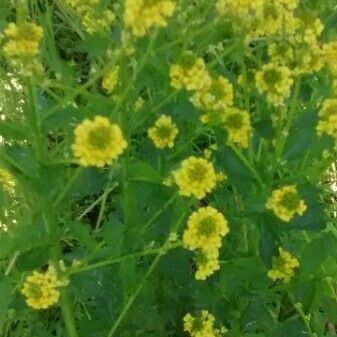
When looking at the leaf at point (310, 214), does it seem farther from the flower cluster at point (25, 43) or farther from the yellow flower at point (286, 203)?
the flower cluster at point (25, 43)

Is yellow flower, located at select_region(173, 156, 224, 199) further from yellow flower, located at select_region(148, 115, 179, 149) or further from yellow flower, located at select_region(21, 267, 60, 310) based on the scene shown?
yellow flower, located at select_region(21, 267, 60, 310)

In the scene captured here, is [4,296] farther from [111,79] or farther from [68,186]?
[111,79]

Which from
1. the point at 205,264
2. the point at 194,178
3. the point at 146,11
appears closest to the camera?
the point at 146,11

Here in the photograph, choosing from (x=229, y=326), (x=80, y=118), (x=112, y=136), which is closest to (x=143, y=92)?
(x=229, y=326)

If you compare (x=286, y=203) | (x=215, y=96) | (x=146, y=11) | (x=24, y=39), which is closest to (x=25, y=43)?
(x=24, y=39)

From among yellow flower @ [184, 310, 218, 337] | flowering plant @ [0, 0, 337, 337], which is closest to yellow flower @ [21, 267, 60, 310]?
flowering plant @ [0, 0, 337, 337]

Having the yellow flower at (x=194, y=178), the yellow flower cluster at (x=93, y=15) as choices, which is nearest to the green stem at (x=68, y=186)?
the yellow flower at (x=194, y=178)

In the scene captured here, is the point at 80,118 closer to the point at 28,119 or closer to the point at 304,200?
the point at 28,119
